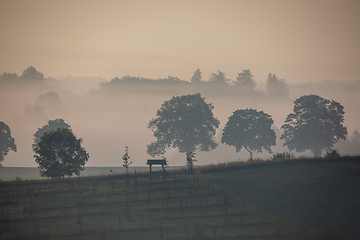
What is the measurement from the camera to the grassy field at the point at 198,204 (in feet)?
297

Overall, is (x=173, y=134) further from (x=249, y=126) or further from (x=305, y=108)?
(x=305, y=108)

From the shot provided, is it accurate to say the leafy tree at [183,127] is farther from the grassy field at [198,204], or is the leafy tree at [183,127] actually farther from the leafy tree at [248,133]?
the grassy field at [198,204]

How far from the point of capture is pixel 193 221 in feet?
307

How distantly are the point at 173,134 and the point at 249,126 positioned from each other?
22.2 metres

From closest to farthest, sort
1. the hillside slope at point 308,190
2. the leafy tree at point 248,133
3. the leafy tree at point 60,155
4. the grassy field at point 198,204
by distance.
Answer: the grassy field at point 198,204
the hillside slope at point 308,190
the leafy tree at point 60,155
the leafy tree at point 248,133

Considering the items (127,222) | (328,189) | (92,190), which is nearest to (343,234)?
(328,189)

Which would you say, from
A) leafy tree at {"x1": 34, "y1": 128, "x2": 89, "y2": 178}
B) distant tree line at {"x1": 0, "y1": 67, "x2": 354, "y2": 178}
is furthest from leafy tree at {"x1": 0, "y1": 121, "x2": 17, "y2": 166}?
leafy tree at {"x1": 34, "y1": 128, "x2": 89, "y2": 178}

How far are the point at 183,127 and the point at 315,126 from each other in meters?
38.3

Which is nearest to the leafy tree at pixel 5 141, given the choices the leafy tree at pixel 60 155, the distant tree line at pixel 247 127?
the distant tree line at pixel 247 127

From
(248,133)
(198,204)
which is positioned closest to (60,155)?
(198,204)

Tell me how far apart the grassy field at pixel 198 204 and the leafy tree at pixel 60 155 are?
8667 mm

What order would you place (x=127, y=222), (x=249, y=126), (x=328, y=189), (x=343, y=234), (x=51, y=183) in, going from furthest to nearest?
(x=249, y=126) → (x=51, y=183) → (x=328, y=189) → (x=127, y=222) → (x=343, y=234)

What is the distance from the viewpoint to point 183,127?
575ft

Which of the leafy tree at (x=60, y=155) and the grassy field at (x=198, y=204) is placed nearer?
the grassy field at (x=198, y=204)
